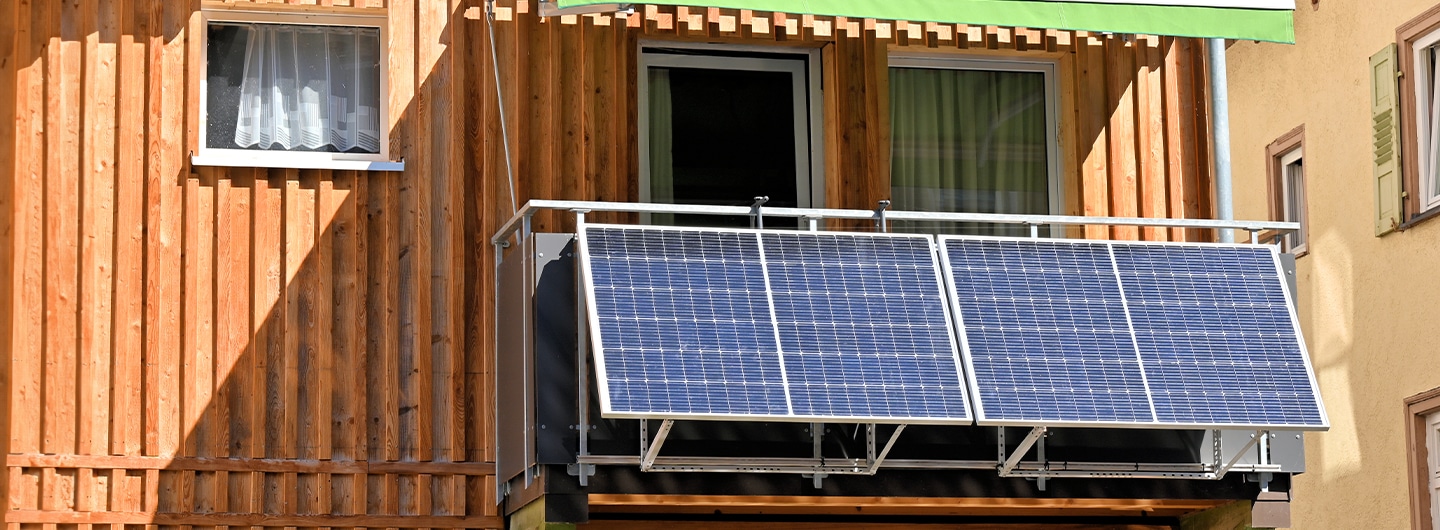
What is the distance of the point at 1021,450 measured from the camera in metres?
12.2

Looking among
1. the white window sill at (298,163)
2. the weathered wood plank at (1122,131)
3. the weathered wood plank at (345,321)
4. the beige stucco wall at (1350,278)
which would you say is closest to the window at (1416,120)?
the beige stucco wall at (1350,278)

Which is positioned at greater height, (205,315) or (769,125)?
(769,125)

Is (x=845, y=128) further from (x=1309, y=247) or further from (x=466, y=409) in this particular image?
(x=1309, y=247)

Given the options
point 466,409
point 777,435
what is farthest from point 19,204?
point 777,435

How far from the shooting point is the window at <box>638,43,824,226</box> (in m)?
14.2

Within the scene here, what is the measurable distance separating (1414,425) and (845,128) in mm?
9395

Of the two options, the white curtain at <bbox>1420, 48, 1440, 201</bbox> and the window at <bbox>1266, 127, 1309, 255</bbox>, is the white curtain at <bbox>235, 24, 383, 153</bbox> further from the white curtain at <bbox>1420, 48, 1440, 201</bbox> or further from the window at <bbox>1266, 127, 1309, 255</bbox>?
the window at <bbox>1266, 127, 1309, 255</bbox>

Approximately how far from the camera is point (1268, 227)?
12852 mm

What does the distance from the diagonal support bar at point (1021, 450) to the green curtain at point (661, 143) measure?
Result: 9.87ft

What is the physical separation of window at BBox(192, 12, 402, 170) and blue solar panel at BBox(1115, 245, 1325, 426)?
447 centimetres

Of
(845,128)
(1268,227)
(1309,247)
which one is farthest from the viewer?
(1309,247)

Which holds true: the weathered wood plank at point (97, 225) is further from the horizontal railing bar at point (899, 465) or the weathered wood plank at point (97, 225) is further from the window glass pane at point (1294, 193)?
the window glass pane at point (1294, 193)

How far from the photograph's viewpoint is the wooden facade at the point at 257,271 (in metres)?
12.5

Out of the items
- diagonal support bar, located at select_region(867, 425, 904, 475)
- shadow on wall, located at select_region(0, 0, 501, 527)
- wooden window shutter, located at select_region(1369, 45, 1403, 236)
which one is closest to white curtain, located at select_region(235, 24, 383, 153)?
shadow on wall, located at select_region(0, 0, 501, 527)
